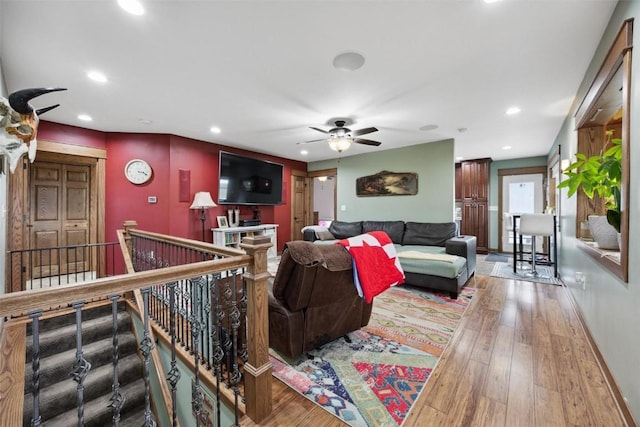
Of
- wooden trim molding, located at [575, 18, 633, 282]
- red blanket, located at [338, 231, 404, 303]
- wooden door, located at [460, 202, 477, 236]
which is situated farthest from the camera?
wooden door, located at [460, 202, 477, 236]

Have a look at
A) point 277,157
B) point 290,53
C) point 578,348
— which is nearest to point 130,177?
point 277,157

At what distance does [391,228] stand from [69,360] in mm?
5021

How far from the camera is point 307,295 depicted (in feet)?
6.23

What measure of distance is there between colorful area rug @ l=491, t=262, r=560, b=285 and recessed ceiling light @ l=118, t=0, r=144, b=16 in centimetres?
559

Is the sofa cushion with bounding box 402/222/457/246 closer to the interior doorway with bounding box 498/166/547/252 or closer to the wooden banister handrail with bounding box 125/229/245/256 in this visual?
the interior doorway with bounding box 498/166/547/252

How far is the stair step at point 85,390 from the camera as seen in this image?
7.63ft

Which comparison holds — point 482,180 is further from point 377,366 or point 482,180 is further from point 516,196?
point 377,366

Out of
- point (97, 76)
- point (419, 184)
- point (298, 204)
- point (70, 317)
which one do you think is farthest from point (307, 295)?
point (298, 204)

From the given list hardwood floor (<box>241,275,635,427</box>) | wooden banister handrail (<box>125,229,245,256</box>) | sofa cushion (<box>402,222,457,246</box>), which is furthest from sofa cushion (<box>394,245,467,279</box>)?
wooden banister handrail (<box>125,229,245,256</box>)

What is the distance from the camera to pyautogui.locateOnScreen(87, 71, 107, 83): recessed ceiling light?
247cm

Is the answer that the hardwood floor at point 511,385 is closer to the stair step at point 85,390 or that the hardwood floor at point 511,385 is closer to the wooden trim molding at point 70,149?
the stair step at point 85,390

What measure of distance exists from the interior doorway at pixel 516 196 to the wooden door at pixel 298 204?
5097 mm

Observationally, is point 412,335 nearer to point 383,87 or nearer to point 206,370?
point 206,370

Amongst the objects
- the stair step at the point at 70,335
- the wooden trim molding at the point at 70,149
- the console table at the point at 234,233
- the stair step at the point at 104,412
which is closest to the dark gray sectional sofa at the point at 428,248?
the console table at the point at 234,233
